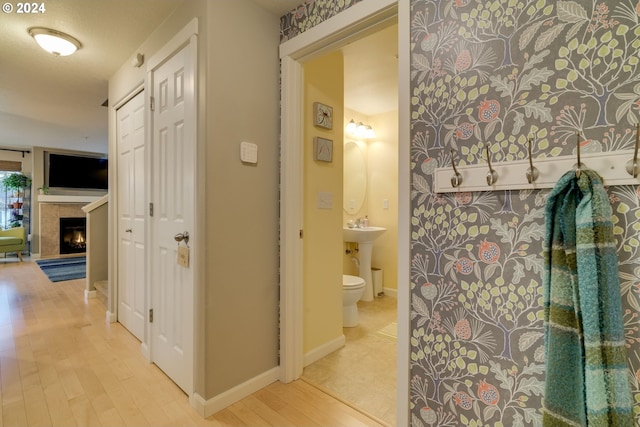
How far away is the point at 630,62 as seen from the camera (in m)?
0.89

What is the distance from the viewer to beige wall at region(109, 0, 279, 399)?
1629mm

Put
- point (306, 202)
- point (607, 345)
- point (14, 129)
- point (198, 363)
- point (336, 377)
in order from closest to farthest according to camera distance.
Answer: point (607, 345) → point (198, 363) → point (336, 377) → point (306, 202) → point (14, 129)

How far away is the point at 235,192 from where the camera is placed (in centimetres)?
174

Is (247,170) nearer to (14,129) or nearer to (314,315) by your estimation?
(314,315)

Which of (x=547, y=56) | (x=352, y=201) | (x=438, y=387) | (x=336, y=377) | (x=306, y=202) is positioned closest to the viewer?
(x=547, y=56)

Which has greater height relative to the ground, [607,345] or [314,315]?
[607,345]

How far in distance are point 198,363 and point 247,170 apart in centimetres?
108

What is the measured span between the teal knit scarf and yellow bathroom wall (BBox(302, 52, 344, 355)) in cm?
142

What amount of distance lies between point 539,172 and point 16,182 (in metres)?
8.96

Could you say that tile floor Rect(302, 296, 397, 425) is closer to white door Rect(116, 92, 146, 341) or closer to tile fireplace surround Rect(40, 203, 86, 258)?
white door Rect(116, 92, 146, 341)

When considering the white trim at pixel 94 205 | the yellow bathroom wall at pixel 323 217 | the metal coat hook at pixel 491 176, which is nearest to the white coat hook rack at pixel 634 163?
the metal coat hook at pixel 491 176

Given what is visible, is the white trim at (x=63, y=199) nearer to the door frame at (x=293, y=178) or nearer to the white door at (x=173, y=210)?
the white door at (x=173, y=210)

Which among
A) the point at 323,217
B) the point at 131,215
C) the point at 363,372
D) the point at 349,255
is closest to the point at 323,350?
the point at 363,372

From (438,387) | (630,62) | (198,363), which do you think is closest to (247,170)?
(198,363)
